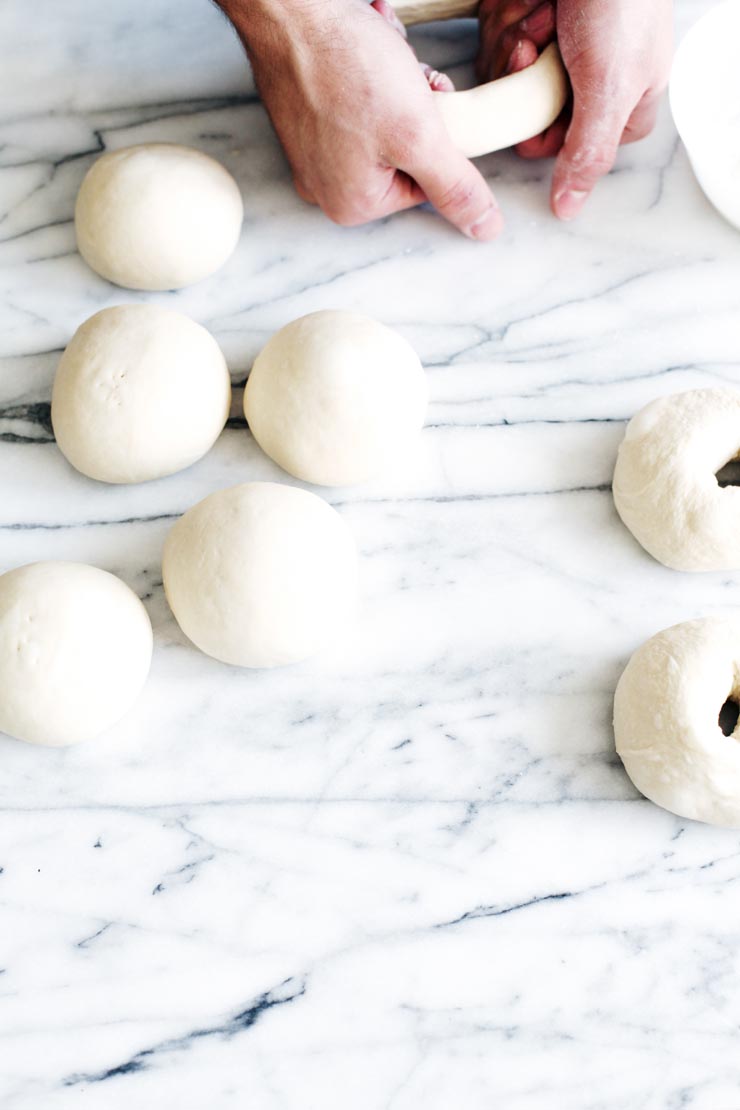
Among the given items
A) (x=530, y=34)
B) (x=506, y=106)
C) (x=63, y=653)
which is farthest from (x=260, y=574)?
(x=530, y=34)

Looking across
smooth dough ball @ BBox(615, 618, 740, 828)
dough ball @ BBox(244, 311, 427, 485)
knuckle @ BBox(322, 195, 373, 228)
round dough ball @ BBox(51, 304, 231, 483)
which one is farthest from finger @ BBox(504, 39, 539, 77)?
smooth dough ball @ BBox(615, 618, 740, 828)

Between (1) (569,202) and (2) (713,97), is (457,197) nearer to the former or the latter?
(1) (569,202)

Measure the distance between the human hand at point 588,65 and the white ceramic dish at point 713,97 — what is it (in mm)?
40

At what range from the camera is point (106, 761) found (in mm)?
1020

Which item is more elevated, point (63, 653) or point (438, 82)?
point (438, 82)

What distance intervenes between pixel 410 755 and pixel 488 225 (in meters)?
0.60

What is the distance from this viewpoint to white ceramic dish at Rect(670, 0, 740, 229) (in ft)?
3.77

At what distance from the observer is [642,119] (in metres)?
1.17

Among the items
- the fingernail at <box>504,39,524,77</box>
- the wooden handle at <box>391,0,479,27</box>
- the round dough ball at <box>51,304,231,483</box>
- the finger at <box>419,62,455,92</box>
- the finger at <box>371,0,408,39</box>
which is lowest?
the round dough ball at <box>51,304,231,483</box>

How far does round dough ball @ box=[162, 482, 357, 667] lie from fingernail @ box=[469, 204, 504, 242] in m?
0.39

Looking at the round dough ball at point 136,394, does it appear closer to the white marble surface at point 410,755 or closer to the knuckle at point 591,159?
the white marble surface at point 410,755

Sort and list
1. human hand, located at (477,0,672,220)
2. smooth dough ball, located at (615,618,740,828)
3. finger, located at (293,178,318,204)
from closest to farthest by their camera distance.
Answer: smooth dough ball, located at (615,618,740,828) < human hand, located at (477,0,672,220) < finger, located at (293,178,318,204)

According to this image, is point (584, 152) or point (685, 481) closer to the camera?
point (685, 481)

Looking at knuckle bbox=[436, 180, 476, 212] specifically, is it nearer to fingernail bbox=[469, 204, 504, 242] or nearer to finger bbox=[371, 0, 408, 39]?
fingernail bbox=[469, 204, 504, 242]
